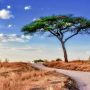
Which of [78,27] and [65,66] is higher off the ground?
[78,27]

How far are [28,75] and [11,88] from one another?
5925 millimetres

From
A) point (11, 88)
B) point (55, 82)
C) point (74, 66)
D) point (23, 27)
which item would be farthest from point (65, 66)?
point (11, 88)

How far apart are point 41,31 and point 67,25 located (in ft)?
13.5

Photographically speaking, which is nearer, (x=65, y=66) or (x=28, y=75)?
(x=28, y=75)

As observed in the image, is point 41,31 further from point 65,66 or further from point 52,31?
point 65,66

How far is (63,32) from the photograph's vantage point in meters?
53.8

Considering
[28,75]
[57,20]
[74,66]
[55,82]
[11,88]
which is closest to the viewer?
[11,88]

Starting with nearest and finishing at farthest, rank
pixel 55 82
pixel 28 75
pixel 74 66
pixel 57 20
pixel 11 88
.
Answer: pixel 11 88 → pixel 55 82 → pixel 28 75 → pixel 74 66 → pixel 57 20

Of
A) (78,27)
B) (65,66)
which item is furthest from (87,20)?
(65,66)

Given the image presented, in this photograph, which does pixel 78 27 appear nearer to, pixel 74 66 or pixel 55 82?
pixel 74 66

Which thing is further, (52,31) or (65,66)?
(52,31)

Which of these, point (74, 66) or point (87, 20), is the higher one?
point (87, 20)

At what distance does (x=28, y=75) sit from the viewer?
22.1 m

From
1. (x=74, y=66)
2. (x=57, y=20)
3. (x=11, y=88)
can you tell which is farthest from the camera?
(x=57, y=20)
